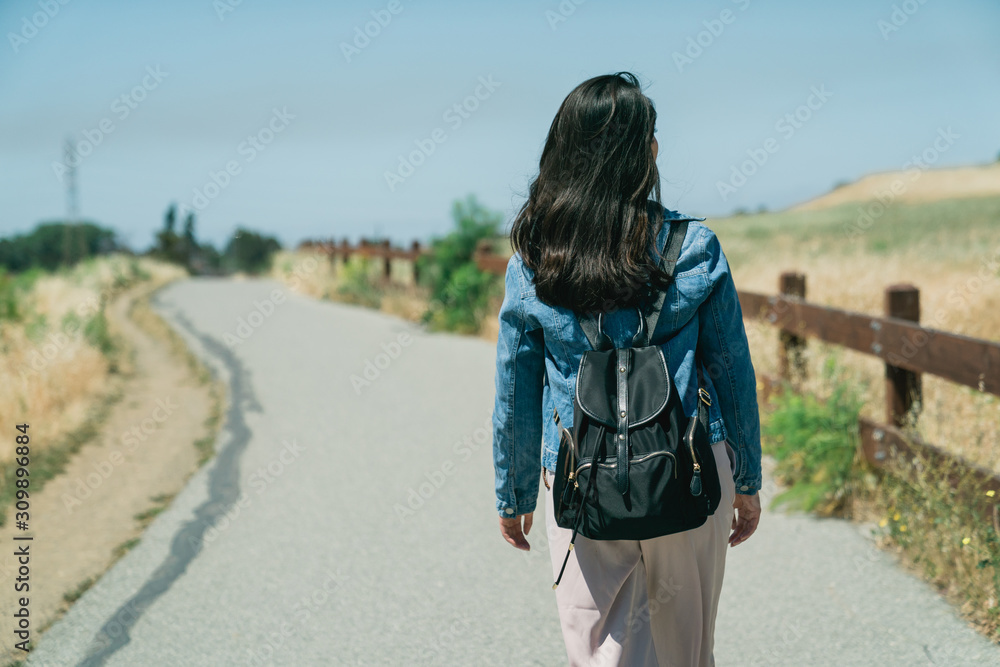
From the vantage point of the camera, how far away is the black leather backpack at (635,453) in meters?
1.97

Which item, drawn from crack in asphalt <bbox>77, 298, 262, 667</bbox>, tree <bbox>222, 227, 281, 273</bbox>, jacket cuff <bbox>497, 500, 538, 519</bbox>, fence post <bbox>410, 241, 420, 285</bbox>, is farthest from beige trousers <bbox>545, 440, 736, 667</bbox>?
tree <bbox>222, 227, 281, 273</bbox>

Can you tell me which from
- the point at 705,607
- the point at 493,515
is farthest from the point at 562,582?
the point at 493,515

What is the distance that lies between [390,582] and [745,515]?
2.30m

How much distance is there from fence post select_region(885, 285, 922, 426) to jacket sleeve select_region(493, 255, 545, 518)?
3.11 m

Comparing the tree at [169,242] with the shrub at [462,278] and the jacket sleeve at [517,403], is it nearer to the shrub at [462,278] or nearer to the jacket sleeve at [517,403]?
the shrub at [462,278]

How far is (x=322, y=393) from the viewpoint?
8.84 meters

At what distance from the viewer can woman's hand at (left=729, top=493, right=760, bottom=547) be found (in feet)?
7.72

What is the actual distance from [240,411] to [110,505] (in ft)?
7.34

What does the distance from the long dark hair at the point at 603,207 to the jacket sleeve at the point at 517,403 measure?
0.12 meters

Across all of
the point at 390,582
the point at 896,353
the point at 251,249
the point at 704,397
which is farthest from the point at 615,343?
the point at 251,249

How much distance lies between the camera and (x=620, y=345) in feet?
6.90

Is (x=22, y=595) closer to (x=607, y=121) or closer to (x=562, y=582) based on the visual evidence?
(x=562, y=582)

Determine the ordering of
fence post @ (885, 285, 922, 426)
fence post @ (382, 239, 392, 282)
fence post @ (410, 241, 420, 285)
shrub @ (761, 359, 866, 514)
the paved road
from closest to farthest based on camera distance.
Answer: the paved road → fence post @ (885, 285, 922, 426) → shrub @ (761, 359, 866, 514) → fence post @ (410, 241, 420, 285) → fence post @ (382, 239, 392, 282)

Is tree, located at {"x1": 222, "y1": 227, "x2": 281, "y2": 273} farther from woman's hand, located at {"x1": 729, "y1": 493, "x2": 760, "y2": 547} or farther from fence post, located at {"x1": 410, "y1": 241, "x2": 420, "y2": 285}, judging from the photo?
woman's hand, located at {"x1": 729, "y1": 493, "x2": 760, "y2": 547}
